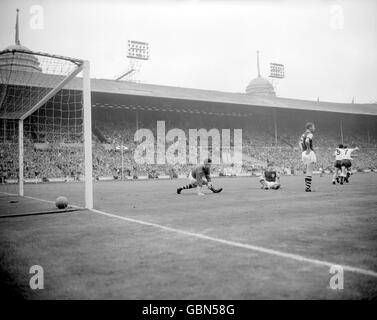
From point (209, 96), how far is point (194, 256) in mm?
42688

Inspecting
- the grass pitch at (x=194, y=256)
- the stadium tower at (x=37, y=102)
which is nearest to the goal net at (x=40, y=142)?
the stadium tower at (x=37, y=102)

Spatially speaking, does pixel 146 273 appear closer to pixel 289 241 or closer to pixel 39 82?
pixel 289 241

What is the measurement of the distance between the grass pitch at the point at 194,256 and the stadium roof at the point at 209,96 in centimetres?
3394

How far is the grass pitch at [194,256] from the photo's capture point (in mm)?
2643

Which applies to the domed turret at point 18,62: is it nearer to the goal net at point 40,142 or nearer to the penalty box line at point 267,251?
the goal net at point 40,142

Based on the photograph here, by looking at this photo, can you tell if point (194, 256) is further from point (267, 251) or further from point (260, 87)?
point (260, 87)

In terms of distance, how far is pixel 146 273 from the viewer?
10.1 feet

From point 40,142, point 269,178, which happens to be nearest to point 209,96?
point 40,142

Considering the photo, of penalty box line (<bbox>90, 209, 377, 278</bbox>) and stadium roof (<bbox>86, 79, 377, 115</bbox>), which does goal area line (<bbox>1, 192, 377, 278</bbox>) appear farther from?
stadium roof (<bbox>86, 79, 377, 115</bbox>)

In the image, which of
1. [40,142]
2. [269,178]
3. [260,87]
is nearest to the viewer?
[269,178]

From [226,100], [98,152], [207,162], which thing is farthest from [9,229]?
[226,100]

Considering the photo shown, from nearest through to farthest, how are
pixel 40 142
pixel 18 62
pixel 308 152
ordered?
pixel 18 62 < pixel 308 152 < pixel 40 142

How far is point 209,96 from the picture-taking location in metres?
45.2
